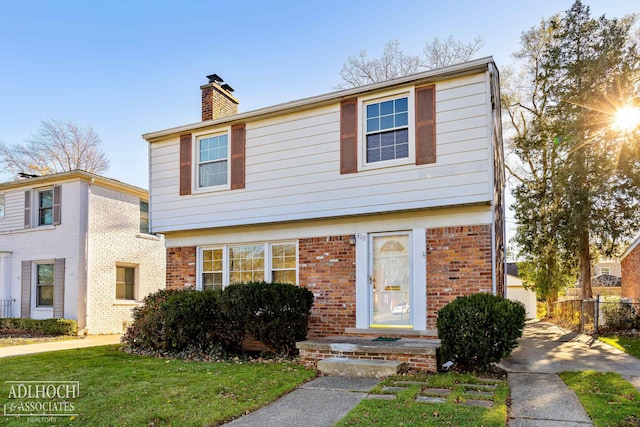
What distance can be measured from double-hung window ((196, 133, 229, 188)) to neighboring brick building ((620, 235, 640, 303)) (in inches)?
613

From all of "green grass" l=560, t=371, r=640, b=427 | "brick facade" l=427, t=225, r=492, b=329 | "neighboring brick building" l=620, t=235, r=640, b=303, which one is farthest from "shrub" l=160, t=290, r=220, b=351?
"neighboring brick building" l=620, t=235, r=640, b=303

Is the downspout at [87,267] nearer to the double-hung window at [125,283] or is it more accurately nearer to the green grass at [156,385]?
the double-hung window at [125,283]

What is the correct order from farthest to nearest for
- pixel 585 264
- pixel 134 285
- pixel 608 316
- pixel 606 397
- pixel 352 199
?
pixel 585 264 < pixel 134 285 < pixel 608 316 < pixel 352 199 < pixel 606 397

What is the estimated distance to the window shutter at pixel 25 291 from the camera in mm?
15508

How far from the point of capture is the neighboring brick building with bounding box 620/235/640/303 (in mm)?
19062

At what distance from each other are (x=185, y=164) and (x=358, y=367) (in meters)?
6.73

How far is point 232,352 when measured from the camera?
9.23 metres

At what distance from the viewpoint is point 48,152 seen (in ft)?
84.1

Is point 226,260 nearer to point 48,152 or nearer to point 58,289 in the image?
point 58,289

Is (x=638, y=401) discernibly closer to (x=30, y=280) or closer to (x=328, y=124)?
(x=328, y=124)

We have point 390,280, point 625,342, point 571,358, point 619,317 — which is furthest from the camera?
point 619,317

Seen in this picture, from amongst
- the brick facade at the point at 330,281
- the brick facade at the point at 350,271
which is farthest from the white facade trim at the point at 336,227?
the brick facade at the point at 330,281

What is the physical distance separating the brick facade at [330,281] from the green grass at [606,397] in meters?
3.89

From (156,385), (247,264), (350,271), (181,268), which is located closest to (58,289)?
(181,268)
